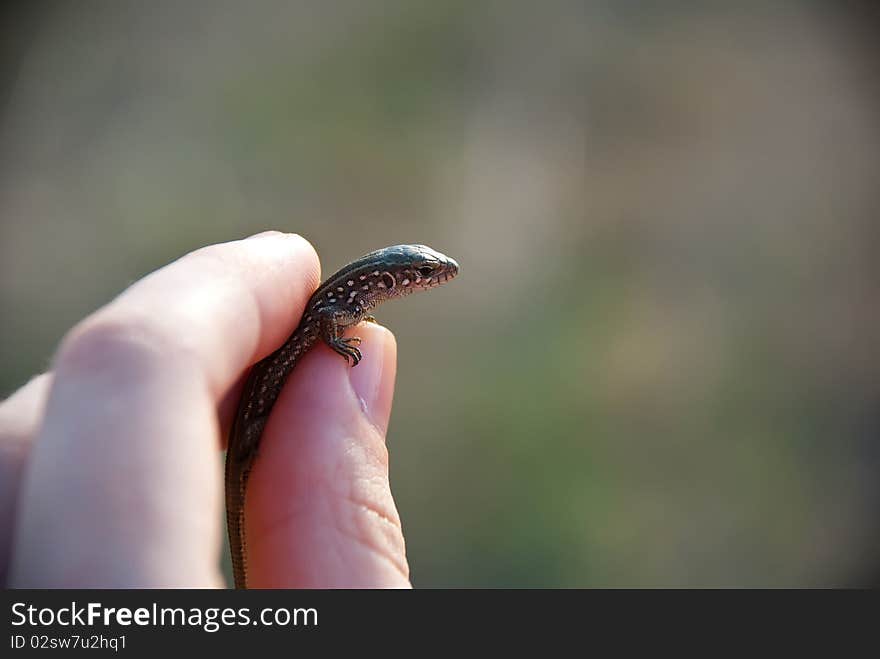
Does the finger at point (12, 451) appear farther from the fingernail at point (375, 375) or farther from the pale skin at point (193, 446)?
the fingernail at point (375, 375)

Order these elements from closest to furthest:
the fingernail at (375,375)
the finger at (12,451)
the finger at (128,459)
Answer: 1. the finger at (128,459)
2. the finger at (12,451)
3. the fingernail at (375,375)

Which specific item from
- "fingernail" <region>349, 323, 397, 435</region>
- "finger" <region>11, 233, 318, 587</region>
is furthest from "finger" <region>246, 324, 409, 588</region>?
"finger" <region>11, 233, 318, 587</region>

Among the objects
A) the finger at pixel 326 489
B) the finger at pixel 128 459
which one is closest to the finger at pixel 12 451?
the finger at pixel 128 459

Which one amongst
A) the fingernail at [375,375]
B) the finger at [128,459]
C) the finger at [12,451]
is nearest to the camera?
the finger at [128,459]

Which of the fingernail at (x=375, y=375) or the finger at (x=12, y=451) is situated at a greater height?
the fingernail at (x=375, y=375)

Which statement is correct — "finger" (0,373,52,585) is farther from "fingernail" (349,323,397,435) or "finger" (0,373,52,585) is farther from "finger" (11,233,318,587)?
"fingernail" (349,323,397,435)
